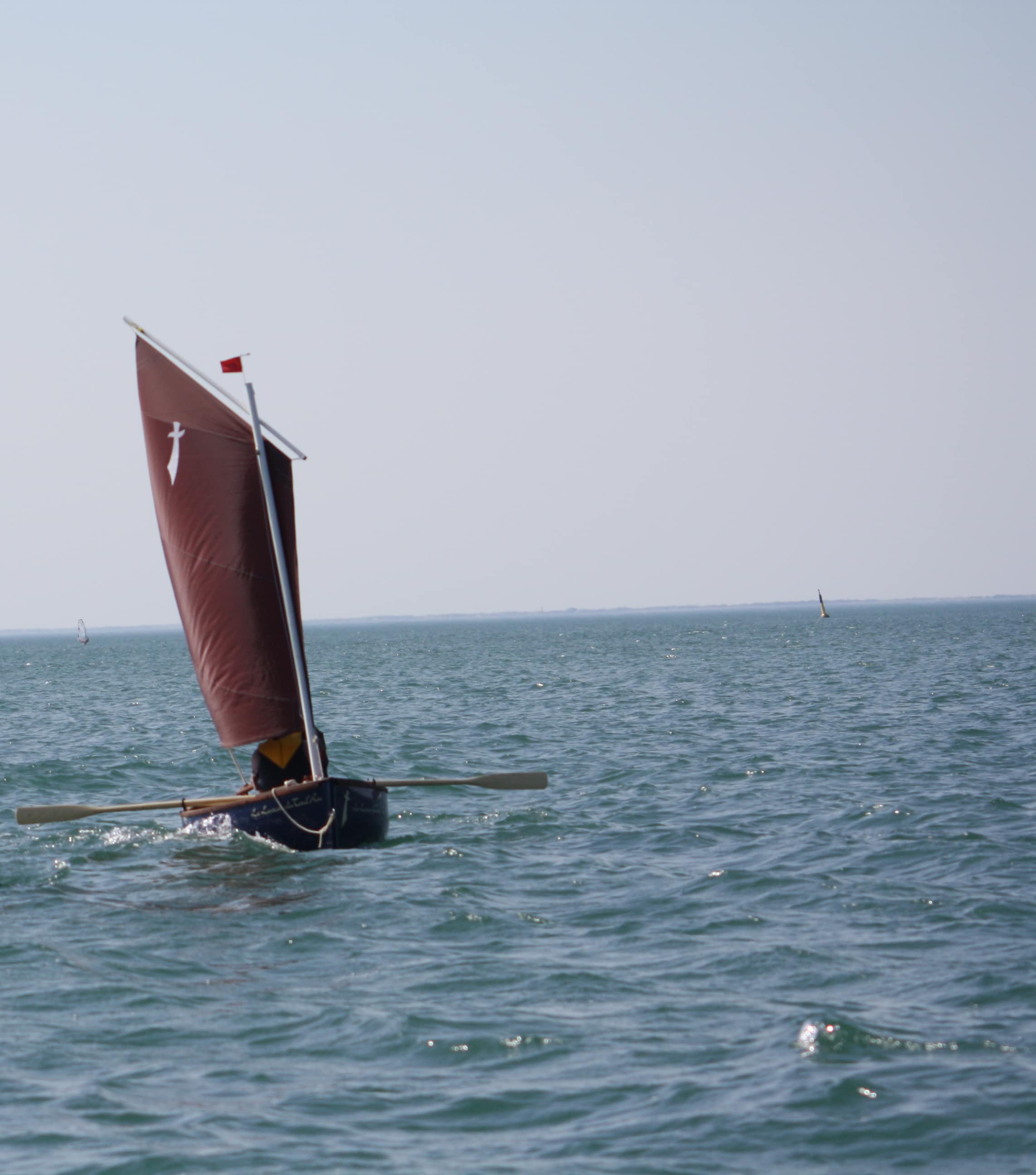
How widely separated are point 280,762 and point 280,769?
0.11 meters

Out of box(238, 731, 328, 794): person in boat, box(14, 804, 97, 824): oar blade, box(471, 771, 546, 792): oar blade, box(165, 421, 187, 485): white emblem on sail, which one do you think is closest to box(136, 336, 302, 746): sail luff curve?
box(165, 421, 187, 485): white emblem on sail

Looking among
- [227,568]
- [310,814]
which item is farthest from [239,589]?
[310,814]

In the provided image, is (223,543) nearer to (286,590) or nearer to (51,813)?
(286,590)

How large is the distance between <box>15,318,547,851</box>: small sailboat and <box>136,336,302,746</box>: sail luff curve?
2cm

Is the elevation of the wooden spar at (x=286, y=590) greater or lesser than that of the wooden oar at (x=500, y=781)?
greater

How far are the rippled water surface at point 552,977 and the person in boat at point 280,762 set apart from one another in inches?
38.0

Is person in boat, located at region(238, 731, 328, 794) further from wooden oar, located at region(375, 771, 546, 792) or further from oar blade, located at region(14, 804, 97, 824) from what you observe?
oar blade, located at region(14, 804, 97, 824)

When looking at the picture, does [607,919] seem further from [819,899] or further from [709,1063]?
[709,1063]

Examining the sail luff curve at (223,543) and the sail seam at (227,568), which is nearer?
the sail luff curve at (223,543)

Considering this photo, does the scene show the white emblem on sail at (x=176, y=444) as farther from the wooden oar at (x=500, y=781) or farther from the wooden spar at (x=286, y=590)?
the wooden oar at (x=500, y=781)

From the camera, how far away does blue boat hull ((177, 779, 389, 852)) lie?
17562 mm

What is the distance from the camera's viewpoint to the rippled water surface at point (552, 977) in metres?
8.62

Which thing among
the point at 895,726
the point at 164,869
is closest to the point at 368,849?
the point at 164,869

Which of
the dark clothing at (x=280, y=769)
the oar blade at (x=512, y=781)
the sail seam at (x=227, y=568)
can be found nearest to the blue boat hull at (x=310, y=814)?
the dark clothing at (x=280, y=769)
